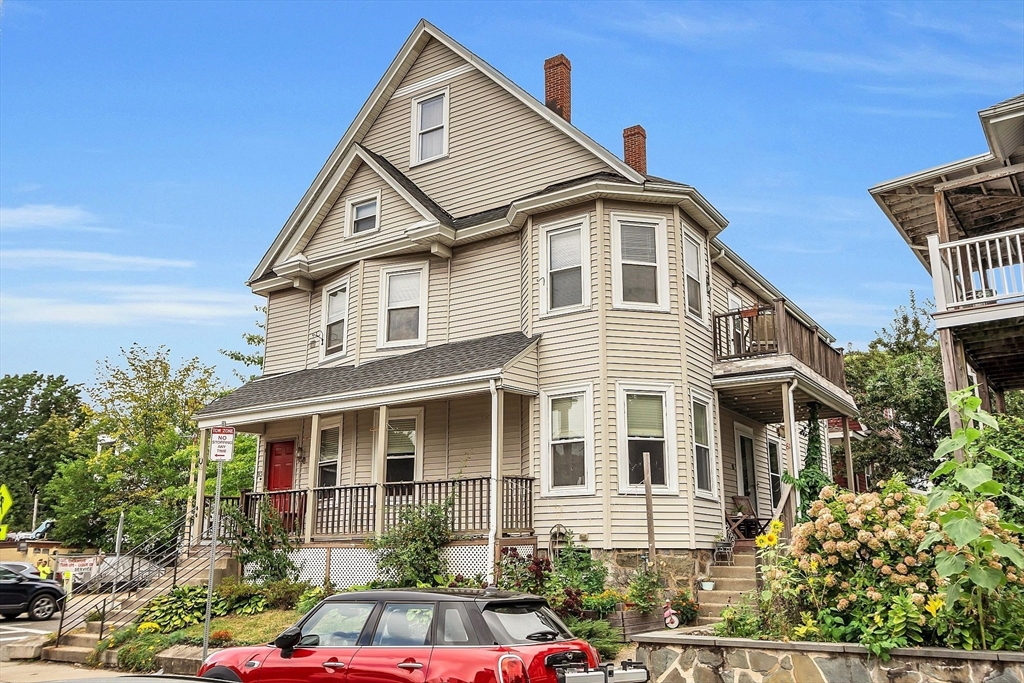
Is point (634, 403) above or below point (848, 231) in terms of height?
below

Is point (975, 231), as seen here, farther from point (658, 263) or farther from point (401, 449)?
point (401, 449)

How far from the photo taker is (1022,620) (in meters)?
8.12

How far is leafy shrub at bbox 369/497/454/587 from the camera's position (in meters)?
15.2

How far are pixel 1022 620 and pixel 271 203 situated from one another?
31.9 m

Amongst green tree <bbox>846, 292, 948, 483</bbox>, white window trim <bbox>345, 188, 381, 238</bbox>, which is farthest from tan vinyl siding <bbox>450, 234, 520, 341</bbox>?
green tree <bbox>846, 292, 948, 483</bbox>

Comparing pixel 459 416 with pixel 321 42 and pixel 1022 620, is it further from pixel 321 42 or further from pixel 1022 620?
pixel 321 42

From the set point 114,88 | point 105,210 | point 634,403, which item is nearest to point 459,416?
point 634,403

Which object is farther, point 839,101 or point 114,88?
point 839,101

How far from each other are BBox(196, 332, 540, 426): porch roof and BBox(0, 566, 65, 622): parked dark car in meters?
5.68

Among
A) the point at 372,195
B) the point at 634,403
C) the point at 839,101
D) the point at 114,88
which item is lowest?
the point at 634,403

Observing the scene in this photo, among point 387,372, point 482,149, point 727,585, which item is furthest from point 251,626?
point 482,149

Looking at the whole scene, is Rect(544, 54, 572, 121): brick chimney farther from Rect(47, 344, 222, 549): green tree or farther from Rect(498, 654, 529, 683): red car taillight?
Rect(47, 344, 222, 549): green tree

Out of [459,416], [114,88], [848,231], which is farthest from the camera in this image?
[848,231]

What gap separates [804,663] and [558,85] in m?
15.0
